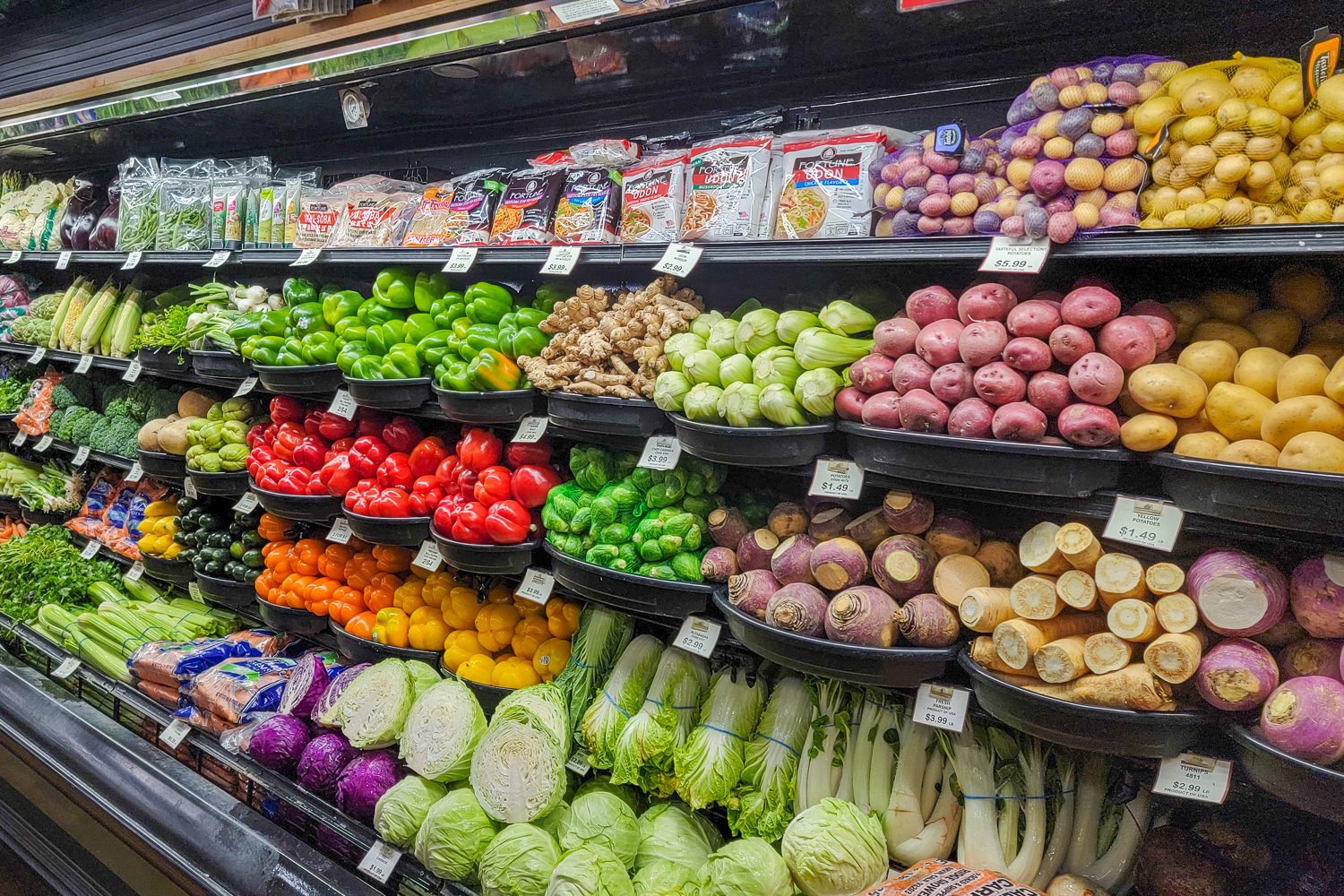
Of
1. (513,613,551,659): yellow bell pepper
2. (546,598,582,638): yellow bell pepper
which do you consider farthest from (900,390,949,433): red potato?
(513,613,551,659): yellow bell pepper

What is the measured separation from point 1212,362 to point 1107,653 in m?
0.51

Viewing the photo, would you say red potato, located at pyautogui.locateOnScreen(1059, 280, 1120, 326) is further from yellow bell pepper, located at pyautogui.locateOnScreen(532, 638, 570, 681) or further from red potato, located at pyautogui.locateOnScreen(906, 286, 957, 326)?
yellow bell pepper, located at pyautogui.locateOnScreen(532, 638, 570, 681)

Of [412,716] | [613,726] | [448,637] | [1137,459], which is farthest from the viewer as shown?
[448,637]

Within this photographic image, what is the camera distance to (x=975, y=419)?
137cm

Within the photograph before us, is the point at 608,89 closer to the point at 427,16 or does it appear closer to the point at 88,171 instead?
the point at 427,16

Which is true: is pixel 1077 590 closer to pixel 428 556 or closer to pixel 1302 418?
pixel 1302 418

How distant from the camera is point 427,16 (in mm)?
1837

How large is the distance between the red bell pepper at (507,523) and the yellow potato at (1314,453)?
1643mm

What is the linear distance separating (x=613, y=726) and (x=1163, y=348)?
146 centimetres

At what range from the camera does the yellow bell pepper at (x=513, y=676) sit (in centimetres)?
225

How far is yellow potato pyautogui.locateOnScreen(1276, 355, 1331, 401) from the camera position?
1.17 metres

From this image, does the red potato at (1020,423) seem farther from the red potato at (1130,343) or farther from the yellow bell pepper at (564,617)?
the yellow bell pepper at (564,617)

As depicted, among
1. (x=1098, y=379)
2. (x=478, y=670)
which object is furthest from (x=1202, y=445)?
(x=478, y=670)

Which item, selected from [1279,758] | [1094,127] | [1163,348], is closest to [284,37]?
[1094,127]
